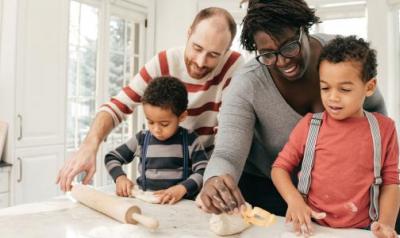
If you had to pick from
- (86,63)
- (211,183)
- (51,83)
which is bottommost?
(211,183)

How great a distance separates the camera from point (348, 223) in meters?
0.96

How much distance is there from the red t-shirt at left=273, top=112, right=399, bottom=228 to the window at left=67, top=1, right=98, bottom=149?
2.73 metres

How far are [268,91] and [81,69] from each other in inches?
105

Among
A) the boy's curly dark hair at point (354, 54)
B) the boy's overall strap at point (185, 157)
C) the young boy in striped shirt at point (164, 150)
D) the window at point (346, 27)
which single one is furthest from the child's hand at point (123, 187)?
the window at point (346, 27)

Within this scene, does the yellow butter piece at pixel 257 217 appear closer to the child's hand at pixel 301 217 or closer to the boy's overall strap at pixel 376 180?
the child's hand at pixel 301 217

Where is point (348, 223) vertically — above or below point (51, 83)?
below

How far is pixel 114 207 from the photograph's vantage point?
894 mm

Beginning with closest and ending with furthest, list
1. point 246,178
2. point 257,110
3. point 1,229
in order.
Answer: point 1,229, point 257,110, point 246,178

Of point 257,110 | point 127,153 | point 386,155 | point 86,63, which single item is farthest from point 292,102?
point 86,63

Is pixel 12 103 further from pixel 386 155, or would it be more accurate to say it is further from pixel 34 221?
pixel 386 155

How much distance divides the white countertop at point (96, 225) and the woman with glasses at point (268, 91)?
0.25 feet

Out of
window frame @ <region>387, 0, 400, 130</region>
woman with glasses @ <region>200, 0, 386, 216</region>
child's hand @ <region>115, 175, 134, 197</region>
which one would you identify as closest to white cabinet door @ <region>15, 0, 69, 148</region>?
child's hand @ <region>115, 175, 134, 197</region>

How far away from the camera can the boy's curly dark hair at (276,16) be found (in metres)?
0.98

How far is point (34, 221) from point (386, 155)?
868 millimetres
